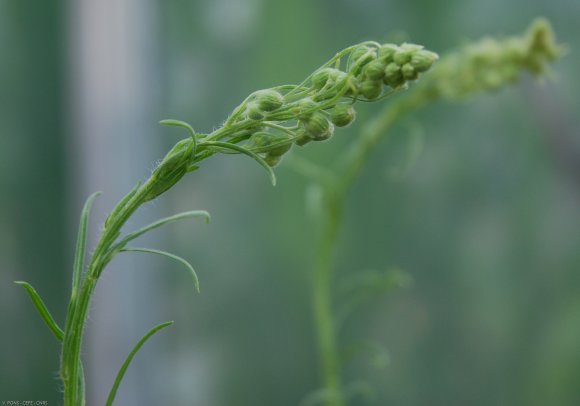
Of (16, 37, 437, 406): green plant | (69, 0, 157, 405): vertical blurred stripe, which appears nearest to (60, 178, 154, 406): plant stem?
(16, 37, 437, 406): green plant

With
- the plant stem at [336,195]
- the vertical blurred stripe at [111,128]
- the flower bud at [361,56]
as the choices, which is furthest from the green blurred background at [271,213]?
the flower bud at [361,56]

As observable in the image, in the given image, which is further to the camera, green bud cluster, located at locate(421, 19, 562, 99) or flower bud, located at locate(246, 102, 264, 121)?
green bud cluster, located at locate(421, 19, 562, 99)

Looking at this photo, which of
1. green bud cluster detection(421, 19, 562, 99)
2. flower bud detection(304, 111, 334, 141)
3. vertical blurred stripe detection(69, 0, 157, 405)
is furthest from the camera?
vertical blurred stripe detection(69, 0, 157, 405)

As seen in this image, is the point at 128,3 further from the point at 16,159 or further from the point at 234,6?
the point at 16,159

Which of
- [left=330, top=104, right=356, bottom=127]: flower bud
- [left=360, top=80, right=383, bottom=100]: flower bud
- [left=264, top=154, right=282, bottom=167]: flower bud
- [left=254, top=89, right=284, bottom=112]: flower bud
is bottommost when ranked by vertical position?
[left=264, top=154, right=282, bottom=167]: flower bud

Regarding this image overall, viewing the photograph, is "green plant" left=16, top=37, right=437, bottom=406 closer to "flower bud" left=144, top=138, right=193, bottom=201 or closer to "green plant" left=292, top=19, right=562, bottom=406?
"flower bud" left=144, top=138, right=193, bottom=201

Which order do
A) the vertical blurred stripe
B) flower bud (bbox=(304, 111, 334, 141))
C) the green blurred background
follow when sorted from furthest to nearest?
1. the vertical blurred stripe
2. the green blurred background
3. flower bud (bbox=(304, 111, 334, 141))
